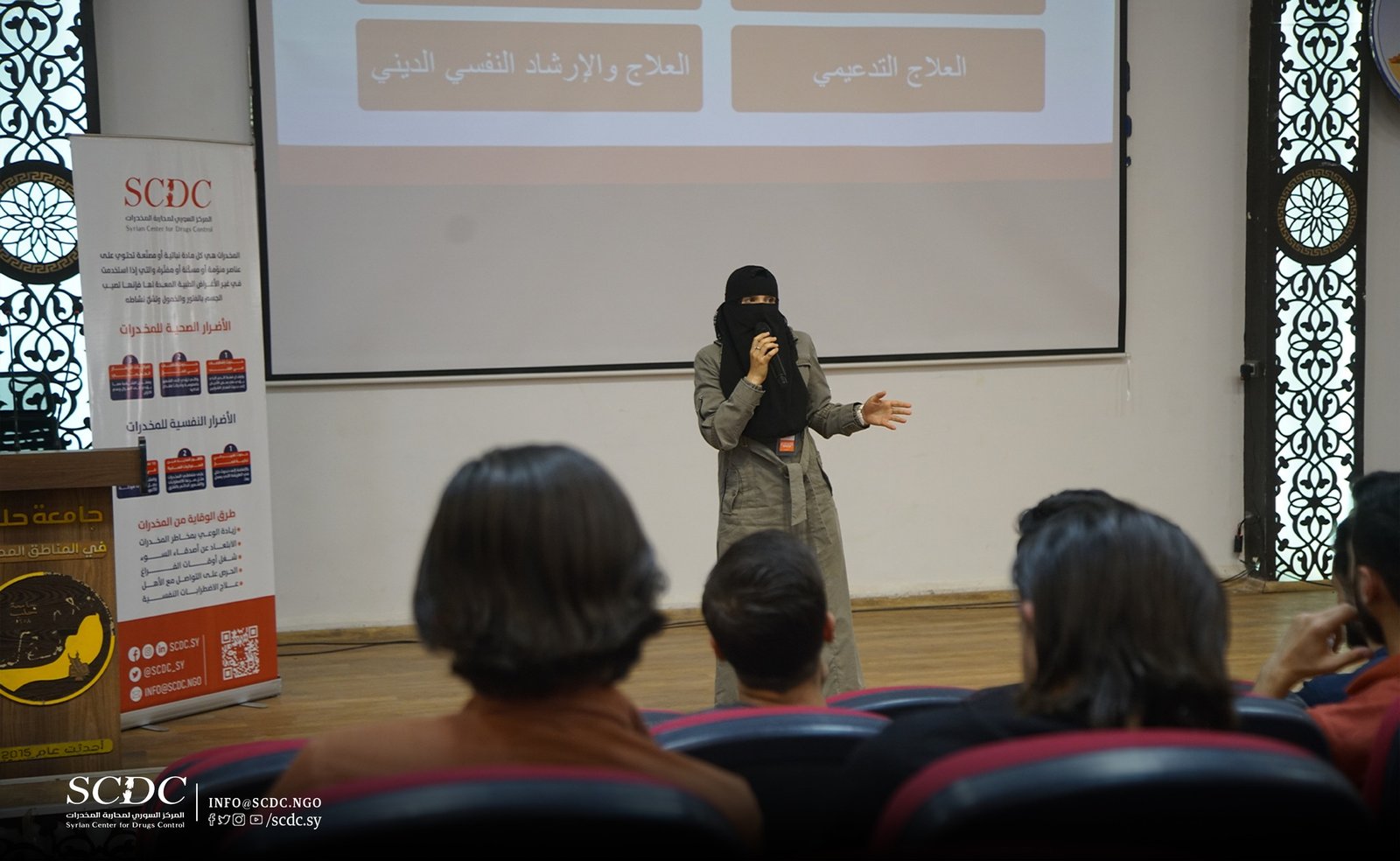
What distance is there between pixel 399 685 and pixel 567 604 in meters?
3.29

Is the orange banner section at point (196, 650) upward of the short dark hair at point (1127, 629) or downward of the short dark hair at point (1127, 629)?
downward

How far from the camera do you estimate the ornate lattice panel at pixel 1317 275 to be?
527cm

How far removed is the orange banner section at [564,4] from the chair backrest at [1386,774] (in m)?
4.24

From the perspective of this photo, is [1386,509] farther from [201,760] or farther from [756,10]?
[756,10]

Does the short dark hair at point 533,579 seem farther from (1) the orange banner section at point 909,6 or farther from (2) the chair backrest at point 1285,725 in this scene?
(1) the orange banner section at point 909,6

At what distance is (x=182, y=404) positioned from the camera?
3818 millimetres

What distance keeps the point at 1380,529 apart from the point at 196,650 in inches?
136

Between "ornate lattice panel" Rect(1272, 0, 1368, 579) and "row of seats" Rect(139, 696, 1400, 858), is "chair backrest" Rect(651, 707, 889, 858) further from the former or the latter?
"ornate lattice panel" Rect(1272, 0, 1368, 579)

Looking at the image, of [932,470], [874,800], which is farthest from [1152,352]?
[874,800]

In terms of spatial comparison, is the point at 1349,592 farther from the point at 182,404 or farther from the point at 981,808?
the point at 182,404

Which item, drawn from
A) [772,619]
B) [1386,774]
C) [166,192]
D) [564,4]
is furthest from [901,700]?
[564,4]

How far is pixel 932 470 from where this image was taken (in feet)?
17.4

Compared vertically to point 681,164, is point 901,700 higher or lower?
lower

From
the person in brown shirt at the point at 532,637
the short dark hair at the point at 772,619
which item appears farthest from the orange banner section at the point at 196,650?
the person in brown shirt at the point at 532,637
